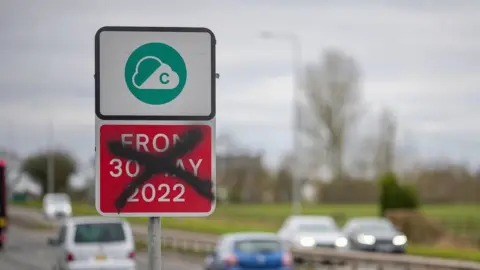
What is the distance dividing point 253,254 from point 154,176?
21.8 meters

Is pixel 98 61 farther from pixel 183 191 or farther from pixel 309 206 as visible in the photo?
pixel 309 206

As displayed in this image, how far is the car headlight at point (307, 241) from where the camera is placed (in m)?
41.3

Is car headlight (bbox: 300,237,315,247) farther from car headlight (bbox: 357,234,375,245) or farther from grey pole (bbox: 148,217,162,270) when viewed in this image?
grey pole (bbox: 148,217,162,270)

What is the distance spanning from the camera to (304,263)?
1489 inches

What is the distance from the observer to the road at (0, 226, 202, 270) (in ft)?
126

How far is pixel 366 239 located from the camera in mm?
42875

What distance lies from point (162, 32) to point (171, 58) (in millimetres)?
136

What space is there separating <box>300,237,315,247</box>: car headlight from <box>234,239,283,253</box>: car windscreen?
13.4 metres

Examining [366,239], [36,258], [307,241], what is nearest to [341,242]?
[307,241]

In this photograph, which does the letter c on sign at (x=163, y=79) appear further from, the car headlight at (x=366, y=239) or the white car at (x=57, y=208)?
the white car at (x=57, y=208)

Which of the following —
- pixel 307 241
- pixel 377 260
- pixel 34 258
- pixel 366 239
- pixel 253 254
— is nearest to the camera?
pixel 253 254

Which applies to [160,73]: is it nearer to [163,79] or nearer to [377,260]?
[163,79]

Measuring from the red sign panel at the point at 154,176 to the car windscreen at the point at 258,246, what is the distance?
21.8m

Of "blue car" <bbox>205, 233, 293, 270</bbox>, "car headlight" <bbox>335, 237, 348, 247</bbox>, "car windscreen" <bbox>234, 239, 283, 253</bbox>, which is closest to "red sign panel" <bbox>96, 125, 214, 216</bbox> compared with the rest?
"blue car" <bbox>205, 233, 293, 270</bbox>
